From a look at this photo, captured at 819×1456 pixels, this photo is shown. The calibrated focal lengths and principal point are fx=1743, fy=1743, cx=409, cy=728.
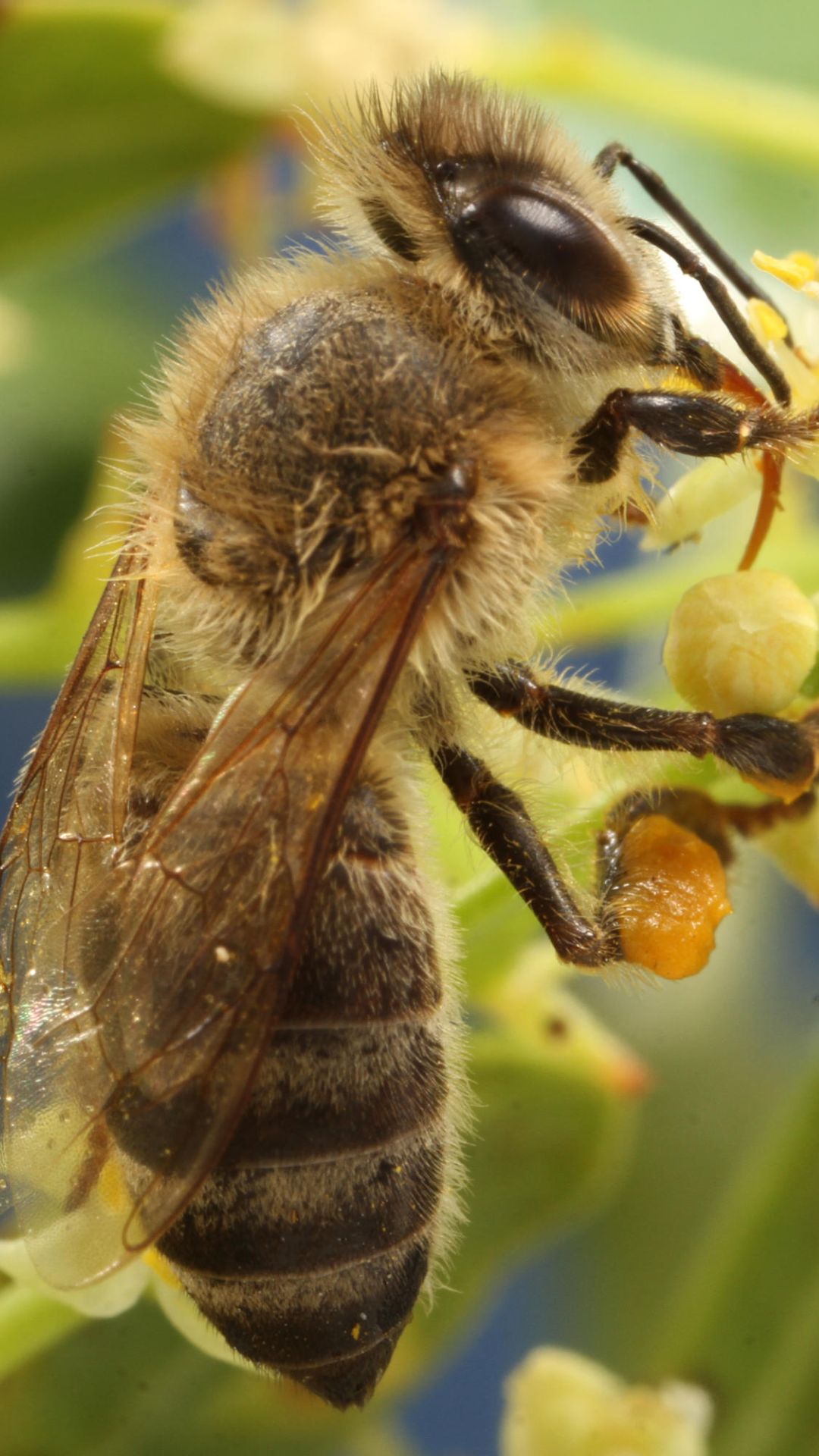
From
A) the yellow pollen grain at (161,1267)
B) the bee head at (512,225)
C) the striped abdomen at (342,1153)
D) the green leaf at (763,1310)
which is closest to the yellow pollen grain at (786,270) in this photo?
the bee head at (512,225)

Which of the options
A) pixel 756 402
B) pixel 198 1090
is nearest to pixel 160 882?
pixel 198 1090

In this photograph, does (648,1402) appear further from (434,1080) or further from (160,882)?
(160,882)

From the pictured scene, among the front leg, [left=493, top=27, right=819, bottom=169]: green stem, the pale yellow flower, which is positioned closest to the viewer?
the front leg

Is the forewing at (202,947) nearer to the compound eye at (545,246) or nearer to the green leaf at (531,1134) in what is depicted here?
the compound eye at (545,246)

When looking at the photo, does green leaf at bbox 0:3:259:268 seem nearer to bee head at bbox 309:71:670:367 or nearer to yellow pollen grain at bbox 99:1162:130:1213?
bee head at bbox 309:71:670:367

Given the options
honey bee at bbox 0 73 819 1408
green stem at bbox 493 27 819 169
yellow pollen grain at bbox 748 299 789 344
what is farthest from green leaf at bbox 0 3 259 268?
yellow pollen grain at bbox 748 299 789 344

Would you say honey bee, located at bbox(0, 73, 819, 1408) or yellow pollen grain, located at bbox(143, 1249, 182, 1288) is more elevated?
honey bee, located at bbox(0, 73, 819, 1408)
